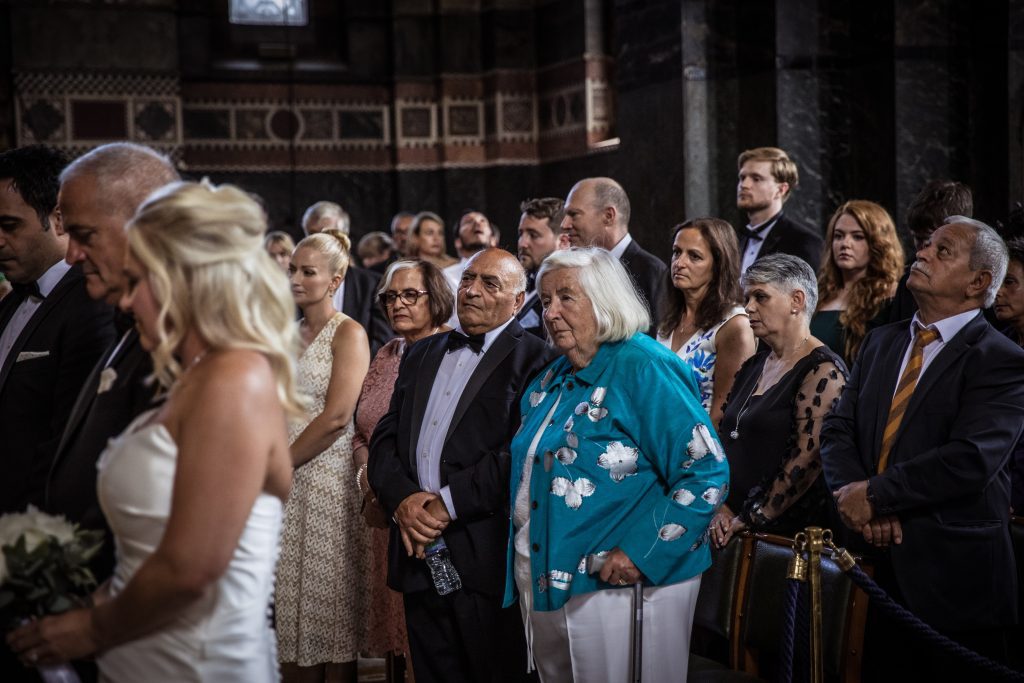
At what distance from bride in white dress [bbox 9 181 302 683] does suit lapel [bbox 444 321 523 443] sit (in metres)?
1.71

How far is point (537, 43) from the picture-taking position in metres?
13.7

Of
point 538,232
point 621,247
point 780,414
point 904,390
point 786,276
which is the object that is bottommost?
point 780,414

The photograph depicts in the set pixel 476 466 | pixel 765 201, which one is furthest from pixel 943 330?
pixel 765 201

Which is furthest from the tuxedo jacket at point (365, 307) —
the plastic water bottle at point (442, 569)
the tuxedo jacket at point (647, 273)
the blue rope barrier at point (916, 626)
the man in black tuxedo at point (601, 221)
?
the blue rope barrier at point (916, 626)

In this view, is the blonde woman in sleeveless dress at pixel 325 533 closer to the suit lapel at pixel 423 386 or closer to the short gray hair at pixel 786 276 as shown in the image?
the suit lapel at pixel 423 386

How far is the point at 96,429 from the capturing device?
255 cm

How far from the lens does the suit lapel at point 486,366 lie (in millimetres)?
3980

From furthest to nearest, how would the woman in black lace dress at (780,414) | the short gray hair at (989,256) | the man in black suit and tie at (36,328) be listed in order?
1. the woman in black lace dress at (780,414)
2. the short gray hair at (989,256)
3. the man in black suit and tie at (36,328)

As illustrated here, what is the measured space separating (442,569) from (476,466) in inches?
14.6

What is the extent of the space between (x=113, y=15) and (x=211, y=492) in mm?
11850

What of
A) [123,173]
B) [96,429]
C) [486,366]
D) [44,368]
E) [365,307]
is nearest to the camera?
[96,429]

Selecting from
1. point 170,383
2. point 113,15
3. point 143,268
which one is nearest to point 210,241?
point 143,268

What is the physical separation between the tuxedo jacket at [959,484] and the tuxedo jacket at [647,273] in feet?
5.69

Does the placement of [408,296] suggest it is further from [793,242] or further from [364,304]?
[364,304]
